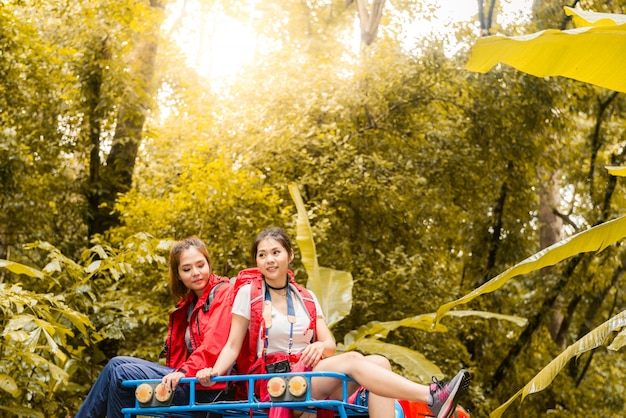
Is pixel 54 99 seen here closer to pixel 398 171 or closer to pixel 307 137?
pixel 307 137

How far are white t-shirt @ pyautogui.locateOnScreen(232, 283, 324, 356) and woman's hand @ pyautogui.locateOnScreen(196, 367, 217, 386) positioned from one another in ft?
0.92

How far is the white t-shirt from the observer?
3900 millimetres

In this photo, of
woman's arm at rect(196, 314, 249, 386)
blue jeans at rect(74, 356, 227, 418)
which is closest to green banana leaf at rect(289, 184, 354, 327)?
woman's arm at rect(196, 314, 249, 386)

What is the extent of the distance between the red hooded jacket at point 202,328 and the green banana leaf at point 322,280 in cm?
254

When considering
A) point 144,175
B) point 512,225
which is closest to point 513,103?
point 512,225

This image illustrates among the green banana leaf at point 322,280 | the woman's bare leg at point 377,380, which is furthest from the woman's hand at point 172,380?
the green banana leaf at point 322,280

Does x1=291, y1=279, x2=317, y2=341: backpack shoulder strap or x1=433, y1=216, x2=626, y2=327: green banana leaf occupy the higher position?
x1=433, y1=216, x2=626, y2=327: green banana leaf

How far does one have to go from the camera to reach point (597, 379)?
43.4 feet

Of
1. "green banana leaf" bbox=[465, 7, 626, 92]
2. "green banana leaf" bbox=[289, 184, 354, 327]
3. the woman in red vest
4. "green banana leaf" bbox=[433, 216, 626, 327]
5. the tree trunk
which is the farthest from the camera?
the tree trunk

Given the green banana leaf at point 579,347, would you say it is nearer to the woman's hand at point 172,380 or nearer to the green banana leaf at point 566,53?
the green banana leaf at point 566,53

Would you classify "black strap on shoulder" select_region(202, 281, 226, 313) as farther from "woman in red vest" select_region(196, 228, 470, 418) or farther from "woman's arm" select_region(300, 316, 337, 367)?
"woman's arm" select_region(300, 316, 337, 367)

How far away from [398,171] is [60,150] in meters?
3.98

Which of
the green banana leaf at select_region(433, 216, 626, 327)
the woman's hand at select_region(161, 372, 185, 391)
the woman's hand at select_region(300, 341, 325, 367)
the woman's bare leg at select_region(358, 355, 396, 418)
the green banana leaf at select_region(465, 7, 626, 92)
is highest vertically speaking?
the green banana leaf at select_region(465, 7, 626, 92)

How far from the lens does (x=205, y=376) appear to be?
362 cm
